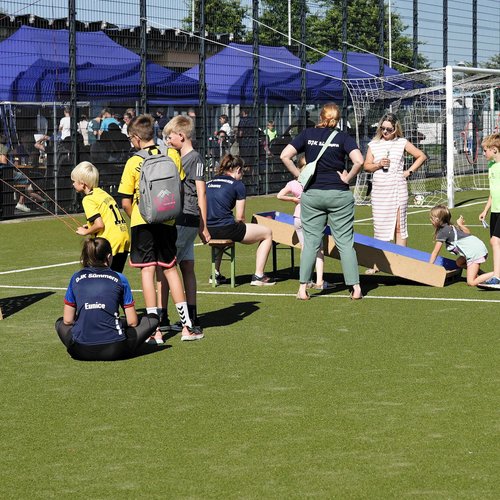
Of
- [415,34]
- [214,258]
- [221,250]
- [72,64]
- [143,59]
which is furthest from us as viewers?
[415,34]

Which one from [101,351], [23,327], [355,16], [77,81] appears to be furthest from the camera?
→ [355,16]

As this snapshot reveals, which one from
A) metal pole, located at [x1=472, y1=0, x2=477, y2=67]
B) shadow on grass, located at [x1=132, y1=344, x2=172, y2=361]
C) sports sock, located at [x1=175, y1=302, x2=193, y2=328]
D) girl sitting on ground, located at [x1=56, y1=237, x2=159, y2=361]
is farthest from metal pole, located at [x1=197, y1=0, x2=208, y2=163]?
girl sitting on ground, located at [x1=56, y1=237, x2=159, y2=361]

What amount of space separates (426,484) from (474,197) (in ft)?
72.1

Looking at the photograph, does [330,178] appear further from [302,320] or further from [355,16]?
[355,16]

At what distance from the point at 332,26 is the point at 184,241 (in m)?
22.8

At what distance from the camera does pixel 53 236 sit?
744 inches

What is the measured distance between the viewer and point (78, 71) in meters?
23.2

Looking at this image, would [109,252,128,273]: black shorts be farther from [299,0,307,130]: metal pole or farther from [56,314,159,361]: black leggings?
[299,0,307,130]: metal pole

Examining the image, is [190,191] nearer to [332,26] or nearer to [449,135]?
[449,135]

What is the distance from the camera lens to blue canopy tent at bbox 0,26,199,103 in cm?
2205

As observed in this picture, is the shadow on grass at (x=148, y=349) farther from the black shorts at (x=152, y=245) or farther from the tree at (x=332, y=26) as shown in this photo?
the tree at (x=332, y=26)

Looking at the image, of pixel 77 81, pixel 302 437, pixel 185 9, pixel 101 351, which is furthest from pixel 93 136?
pixel 302 437

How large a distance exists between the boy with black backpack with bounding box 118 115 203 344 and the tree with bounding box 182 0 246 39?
18748mm

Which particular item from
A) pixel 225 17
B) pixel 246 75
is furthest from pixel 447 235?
pixel 225 17
